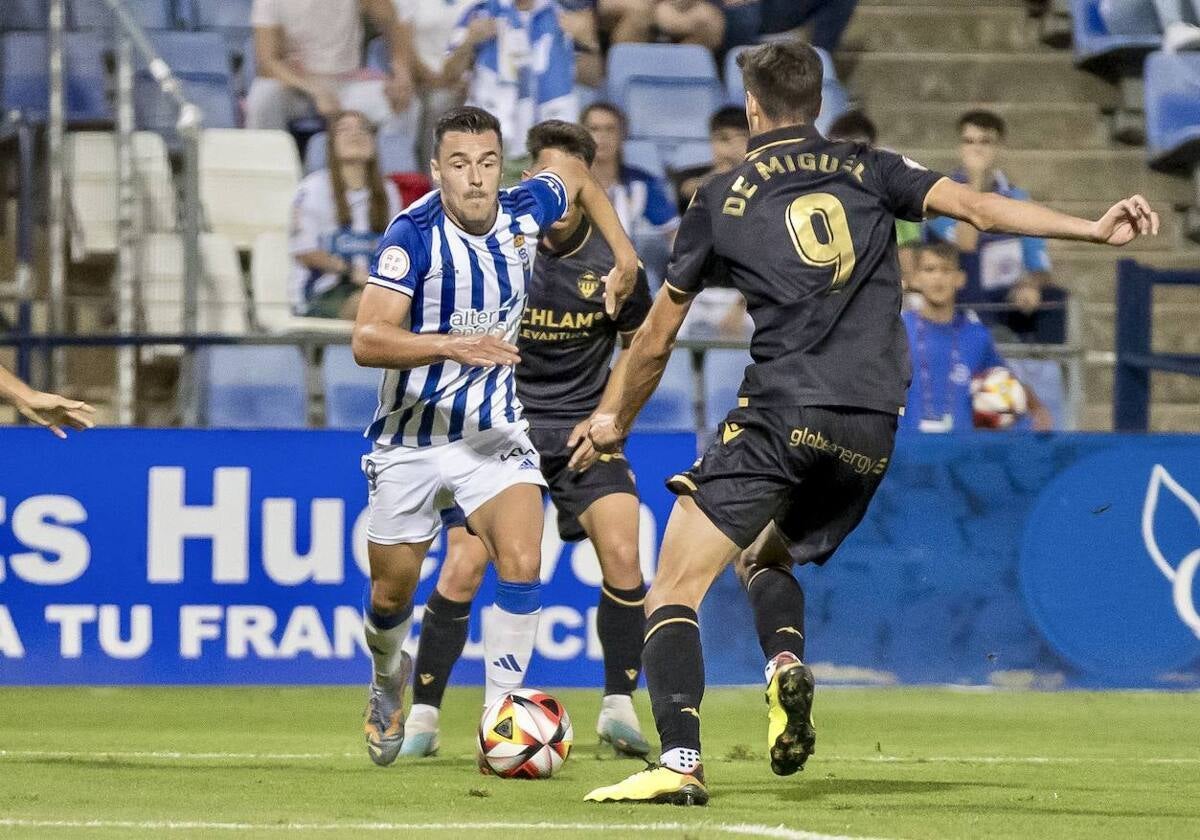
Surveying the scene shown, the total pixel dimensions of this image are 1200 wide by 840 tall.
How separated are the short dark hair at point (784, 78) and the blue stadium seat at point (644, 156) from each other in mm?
6688

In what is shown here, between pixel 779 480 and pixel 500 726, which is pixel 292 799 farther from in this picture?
pixel 779 480

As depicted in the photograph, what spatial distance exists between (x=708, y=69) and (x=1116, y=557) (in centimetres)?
480

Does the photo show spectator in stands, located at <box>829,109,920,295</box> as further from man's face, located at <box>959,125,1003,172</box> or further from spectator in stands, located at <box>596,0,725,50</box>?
spectator in stands, located at <box>596,0,725,50</box>

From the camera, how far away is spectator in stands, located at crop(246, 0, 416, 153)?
483 inches

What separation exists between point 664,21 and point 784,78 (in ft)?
25.9

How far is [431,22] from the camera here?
12.4 m

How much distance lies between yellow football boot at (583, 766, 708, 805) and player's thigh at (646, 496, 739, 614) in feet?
1.38

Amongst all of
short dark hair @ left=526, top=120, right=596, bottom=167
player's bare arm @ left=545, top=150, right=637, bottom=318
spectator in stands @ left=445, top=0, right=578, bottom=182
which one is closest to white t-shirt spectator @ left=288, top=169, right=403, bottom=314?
spectator in stands @ left=445, top=0, right=578, bottom=182

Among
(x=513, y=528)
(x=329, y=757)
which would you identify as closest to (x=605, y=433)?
(x=513, y=528)

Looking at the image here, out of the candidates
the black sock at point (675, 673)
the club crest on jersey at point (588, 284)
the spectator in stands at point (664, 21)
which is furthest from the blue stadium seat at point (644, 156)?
the black sock at point (675, 673)

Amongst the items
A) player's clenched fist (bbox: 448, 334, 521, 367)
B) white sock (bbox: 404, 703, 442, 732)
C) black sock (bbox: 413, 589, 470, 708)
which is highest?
player's clenched fist (bbox: 448, 334, 521, 367)

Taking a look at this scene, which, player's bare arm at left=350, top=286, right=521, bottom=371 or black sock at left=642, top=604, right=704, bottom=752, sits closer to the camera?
black sock at left=642, top=604, right=704, bottom=752

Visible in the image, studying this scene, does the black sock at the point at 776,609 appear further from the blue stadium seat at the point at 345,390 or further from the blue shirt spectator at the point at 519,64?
the blue shirt spectator at the point at 519,64

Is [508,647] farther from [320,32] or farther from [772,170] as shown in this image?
[320,32]
